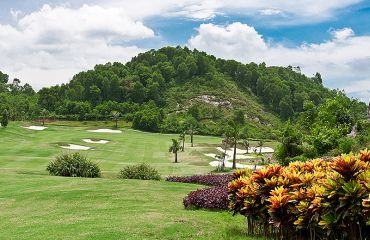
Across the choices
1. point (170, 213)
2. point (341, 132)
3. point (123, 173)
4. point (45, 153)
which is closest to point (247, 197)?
point (170, 213)

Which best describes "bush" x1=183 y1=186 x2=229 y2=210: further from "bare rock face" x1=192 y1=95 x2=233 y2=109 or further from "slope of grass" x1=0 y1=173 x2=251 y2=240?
"bare rock face" x1=192 y1=95 x2=233 y2=109

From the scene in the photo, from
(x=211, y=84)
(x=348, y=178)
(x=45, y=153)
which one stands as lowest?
(x=45, y=153)

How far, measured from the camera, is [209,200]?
16000mm

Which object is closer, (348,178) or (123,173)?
(348,178)

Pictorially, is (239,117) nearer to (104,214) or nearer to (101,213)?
(101,213)

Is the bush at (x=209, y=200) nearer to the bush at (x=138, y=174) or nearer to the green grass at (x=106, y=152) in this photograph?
the bush at (x=138, y=174)

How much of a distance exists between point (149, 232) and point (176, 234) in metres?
0.68

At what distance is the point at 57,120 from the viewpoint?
412 ft

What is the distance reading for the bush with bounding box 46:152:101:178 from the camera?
30.6m

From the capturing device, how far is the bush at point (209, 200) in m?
15.7

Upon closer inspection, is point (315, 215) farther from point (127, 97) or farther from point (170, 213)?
point (127, 97)

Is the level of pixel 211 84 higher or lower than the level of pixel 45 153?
higher

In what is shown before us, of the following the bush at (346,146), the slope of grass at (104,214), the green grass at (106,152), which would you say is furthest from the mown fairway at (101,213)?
the green grass at (106,152)

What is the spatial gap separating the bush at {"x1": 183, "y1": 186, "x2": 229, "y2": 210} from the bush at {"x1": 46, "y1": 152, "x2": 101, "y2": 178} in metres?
15.7
